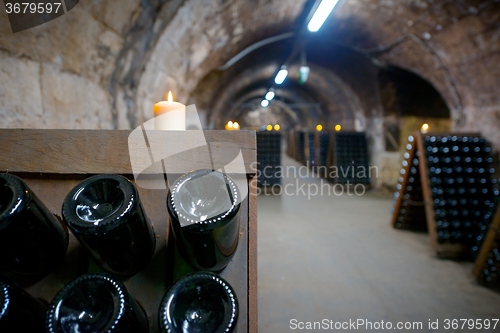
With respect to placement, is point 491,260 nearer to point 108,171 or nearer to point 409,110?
point 108,171

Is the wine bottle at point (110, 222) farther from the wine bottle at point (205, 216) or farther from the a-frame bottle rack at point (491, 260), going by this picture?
the a-frame bottle rack at point (491, 260)

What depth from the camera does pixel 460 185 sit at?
334 cm

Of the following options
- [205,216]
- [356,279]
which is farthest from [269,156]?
[205,216]

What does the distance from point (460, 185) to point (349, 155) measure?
145 inches

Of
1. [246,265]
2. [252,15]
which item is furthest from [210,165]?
[252,15]

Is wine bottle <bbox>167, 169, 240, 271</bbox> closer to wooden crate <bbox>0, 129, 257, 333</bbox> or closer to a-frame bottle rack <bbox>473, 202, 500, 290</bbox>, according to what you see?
wooden crate <bbox>0, 129, 257, 333</bbox>

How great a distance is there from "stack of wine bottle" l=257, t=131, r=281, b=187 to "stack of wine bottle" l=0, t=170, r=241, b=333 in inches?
227

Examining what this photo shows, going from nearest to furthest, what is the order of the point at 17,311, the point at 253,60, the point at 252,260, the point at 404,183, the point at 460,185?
the point at 17,311
the point at 252,260
the point at 460,185
the point at 404,183
the point at 253,60

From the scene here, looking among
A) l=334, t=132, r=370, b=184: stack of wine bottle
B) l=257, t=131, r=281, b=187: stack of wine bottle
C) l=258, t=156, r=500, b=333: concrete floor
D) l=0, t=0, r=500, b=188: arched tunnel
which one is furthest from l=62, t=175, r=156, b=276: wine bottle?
l=334, t=132, r=370, b=184: stack of wine bottle

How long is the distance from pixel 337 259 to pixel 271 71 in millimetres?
7158

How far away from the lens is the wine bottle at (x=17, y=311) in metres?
0.53

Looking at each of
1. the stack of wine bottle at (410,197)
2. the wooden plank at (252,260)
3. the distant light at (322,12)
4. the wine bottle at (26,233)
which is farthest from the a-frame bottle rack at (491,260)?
the wine bottle at (26,233)

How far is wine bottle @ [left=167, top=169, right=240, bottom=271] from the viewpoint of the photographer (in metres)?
0.58

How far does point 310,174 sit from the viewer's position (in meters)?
8.80
